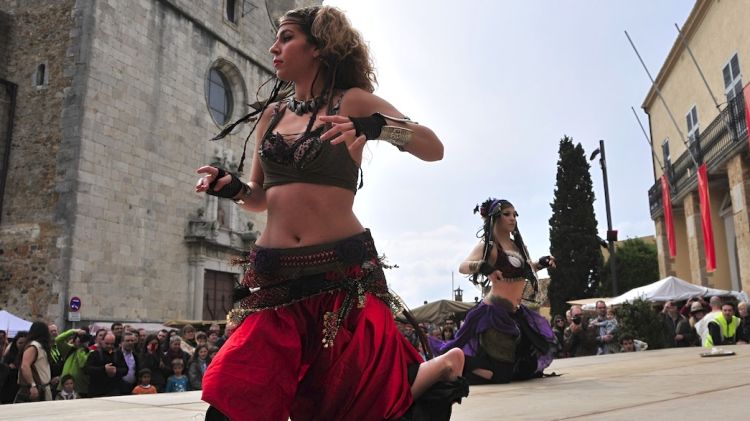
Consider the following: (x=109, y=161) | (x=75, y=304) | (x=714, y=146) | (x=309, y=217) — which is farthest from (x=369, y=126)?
(x=714, y=146)

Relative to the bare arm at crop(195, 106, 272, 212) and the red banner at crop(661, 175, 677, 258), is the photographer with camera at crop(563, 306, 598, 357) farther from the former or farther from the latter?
the red banner at crop(661, 175, 677, 258)

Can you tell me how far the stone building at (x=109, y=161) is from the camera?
17047mm

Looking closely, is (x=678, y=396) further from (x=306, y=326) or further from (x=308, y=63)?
(x=308, y=63)

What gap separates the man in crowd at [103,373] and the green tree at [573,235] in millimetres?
25375

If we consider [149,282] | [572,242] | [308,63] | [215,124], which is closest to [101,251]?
[149,282]

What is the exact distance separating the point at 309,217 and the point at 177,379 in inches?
306

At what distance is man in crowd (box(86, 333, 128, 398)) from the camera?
8797 mm

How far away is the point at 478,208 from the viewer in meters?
6.71

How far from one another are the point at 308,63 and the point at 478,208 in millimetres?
4314

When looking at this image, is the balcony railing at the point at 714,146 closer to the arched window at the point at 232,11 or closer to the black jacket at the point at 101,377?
the black jacket at the point at 101,377

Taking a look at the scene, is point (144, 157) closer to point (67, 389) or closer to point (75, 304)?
point (75, 304)

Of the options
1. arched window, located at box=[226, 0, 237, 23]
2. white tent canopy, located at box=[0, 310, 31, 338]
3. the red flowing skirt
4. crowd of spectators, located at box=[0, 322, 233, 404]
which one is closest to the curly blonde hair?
the red flowing skirt

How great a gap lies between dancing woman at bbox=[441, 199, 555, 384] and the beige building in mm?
13335

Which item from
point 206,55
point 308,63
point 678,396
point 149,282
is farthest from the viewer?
point 206,55
